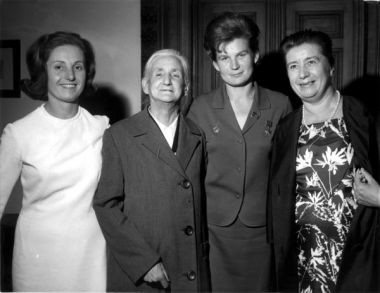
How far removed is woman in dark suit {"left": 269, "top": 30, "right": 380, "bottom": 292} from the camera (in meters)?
1.83

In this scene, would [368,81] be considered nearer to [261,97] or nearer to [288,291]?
[261,97]

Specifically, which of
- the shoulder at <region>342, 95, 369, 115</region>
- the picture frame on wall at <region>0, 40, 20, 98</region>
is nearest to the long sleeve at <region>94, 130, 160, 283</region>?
the shoulder at <region>342, 95, 369, 115</region>

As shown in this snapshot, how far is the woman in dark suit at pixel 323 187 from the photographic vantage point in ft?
6.02

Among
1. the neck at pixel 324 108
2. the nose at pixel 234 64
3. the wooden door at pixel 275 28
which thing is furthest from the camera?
the wooden door at pixel 275 28

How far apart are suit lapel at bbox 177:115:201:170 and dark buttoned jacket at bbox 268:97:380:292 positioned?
44cm

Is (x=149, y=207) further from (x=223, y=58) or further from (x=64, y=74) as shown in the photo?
(x=223, y=58)

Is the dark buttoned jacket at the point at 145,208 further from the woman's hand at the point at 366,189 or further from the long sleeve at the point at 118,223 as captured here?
the woman's hand at the point at 366,189

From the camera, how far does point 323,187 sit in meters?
1.87

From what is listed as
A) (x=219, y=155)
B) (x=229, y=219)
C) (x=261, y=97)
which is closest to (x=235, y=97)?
(x=261, y=97)

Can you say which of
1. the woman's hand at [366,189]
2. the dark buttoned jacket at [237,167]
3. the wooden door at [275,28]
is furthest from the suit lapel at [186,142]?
the wooden door at [275,28]

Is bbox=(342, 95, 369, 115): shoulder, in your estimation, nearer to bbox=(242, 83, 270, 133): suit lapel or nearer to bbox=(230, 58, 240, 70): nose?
bbox=(242, 83, 270, 133): suit lapel

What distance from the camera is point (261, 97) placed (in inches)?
87.7

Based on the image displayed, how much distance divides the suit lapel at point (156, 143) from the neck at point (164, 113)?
0.09m

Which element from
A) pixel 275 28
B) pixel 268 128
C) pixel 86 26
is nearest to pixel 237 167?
pixel 268 128
